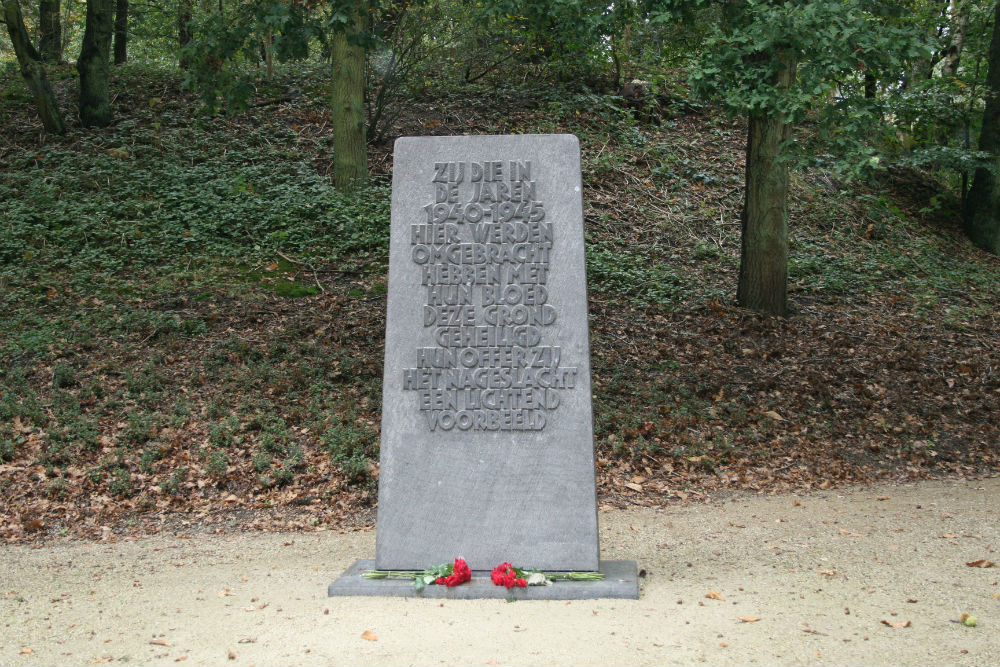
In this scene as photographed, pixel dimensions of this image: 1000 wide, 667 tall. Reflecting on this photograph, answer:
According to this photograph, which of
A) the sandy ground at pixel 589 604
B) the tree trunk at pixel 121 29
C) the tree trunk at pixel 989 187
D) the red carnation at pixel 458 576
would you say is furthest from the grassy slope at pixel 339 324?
the tree trunk at pixel 121 29

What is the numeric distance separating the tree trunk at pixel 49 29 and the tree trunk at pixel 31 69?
9.52ft

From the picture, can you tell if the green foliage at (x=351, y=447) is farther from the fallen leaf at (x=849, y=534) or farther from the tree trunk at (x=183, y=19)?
the tree trunk at (x=183, y=19)

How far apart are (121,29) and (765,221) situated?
14683 mm

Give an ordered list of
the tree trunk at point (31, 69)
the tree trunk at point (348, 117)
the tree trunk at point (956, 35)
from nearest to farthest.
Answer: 1. the tree trunk at point (348, 117)
2. the tree trunk at point (31, 69)
3. the tree trunk at point (956, 35)

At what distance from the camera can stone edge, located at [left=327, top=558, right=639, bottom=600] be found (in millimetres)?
4875

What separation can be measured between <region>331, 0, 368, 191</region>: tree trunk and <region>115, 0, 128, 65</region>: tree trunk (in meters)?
7.56

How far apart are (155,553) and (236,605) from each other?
1513mm

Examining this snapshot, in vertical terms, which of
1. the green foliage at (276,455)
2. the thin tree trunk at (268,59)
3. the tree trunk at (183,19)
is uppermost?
the tree trunk at (183,19)

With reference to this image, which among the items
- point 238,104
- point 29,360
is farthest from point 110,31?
point 29,360

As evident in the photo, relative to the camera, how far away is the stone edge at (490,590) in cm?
488

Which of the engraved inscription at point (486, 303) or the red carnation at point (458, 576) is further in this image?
the engraved inscription at point (486, 303)

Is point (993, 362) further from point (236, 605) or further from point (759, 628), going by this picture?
point (236, 605)

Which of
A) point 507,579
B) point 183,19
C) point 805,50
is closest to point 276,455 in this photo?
point 507,579

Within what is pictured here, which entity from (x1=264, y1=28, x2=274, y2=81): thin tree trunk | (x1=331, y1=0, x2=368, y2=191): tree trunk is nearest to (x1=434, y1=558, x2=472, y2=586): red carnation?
(x1=331, y1=0, x2=368, y2=191): tree trunk
